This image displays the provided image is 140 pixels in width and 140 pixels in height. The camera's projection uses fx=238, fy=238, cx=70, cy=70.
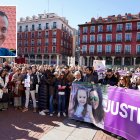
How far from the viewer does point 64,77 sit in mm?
9117

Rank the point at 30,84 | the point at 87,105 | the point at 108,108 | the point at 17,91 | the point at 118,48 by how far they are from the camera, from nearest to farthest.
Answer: the point at 108,108 → the point at 87,105 → the point at 30,84 → the point at 17,91 → the point at 118,48

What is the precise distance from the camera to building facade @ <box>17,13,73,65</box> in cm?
7569

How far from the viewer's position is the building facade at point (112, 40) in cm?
6112

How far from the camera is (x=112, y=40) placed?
63.5 metres

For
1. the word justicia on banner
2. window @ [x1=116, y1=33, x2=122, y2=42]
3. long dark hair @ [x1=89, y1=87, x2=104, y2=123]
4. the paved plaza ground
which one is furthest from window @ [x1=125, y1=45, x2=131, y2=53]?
long dark hair @ [x1=89, y1=87, x2=104, y2=123]

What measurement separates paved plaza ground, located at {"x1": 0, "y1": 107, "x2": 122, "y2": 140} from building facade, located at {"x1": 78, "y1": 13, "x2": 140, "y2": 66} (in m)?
55.3

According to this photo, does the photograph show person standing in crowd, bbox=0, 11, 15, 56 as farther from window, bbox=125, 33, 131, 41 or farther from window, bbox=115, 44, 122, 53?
window, bbox=115, 44, 122, 53

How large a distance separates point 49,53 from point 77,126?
69.5 metres

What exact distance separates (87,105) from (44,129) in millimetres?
1531

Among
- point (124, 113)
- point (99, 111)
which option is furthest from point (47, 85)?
point (124, 113)

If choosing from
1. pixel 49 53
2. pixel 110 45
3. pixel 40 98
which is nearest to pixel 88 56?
pixel 110 45

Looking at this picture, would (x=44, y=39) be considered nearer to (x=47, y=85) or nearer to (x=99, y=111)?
(x=47, y=85)

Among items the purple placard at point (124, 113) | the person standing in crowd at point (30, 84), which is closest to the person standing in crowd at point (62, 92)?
the person standing in crowd at point (30, 84)

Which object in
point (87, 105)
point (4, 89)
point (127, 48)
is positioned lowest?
point (87, 105)
